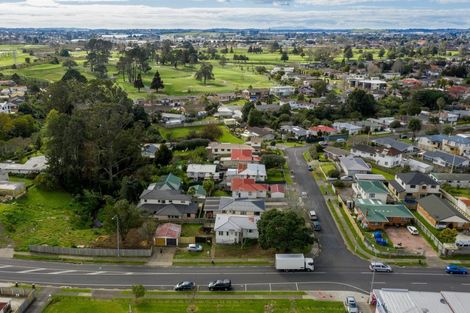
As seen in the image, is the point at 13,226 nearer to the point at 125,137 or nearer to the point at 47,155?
the point at 47,155

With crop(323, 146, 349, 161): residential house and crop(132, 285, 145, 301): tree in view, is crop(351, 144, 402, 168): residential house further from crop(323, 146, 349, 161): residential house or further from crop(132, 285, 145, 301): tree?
crop(132, 285, 145, 301): tree

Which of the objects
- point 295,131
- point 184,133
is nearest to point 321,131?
point 295,131

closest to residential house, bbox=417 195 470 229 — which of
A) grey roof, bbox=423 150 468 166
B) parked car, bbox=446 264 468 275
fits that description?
parked car, bbox=446 264 468 275

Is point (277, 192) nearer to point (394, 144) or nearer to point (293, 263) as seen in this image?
point (293, 263)

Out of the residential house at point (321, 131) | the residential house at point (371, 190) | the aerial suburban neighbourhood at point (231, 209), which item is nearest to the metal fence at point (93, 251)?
the aerial suburban neighbourhood at point (231, 209)

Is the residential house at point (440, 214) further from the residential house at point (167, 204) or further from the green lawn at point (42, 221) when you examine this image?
the green lawn at point (42, 221)
